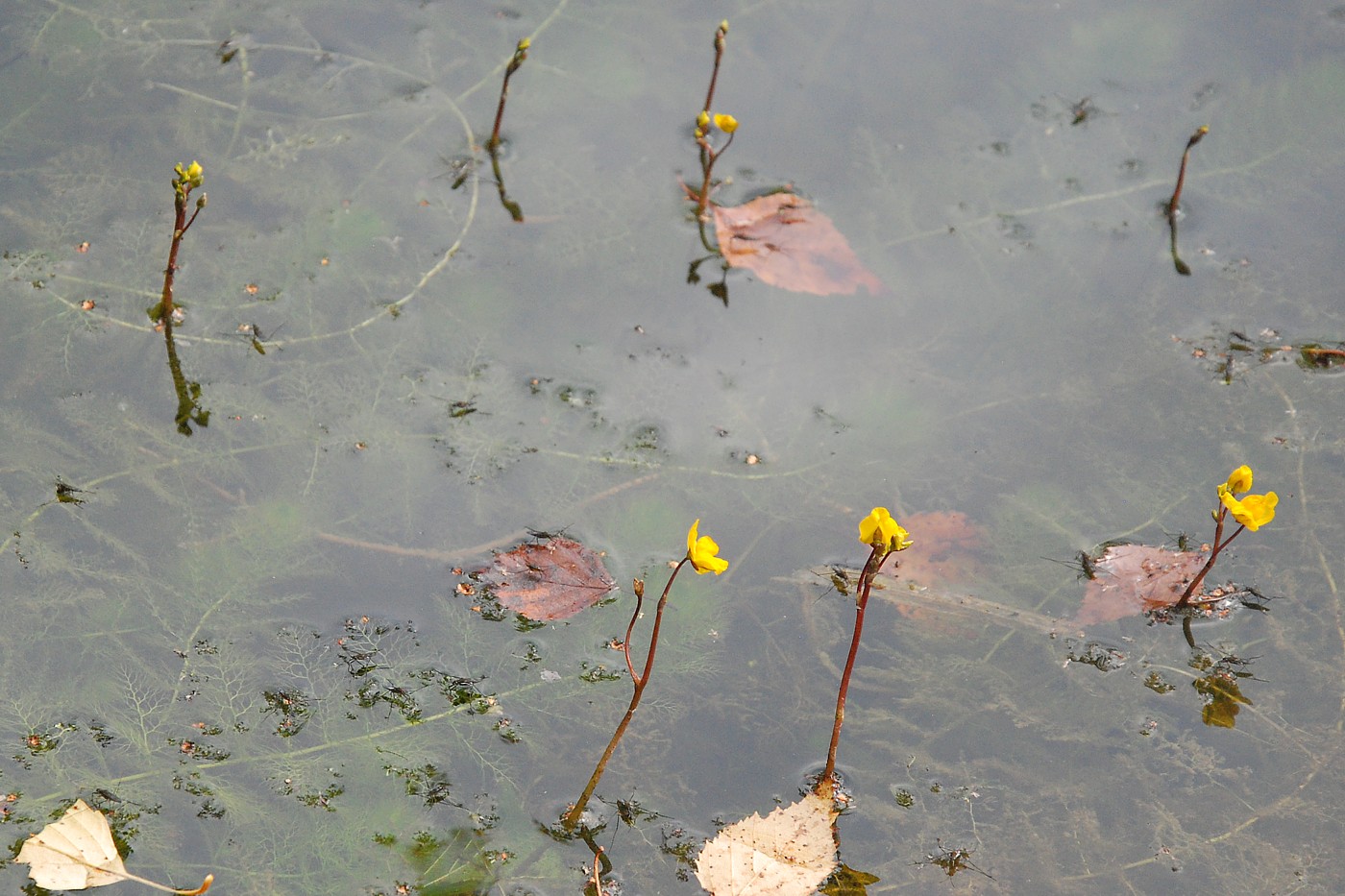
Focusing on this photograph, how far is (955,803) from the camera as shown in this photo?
2.43 m

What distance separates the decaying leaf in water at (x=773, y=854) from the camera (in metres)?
2.25

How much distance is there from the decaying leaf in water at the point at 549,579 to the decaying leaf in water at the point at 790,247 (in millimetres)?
1080

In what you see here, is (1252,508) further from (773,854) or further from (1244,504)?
(773,854)

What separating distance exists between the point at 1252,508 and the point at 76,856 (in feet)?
8.62

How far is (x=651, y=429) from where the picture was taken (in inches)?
116

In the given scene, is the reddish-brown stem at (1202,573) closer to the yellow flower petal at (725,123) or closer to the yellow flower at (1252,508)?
the yellow flower at (1252,508)

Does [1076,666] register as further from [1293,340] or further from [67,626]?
[67,626]

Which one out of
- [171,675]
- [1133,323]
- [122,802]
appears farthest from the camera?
[1133,323]

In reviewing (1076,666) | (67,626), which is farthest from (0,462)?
(1076,666)

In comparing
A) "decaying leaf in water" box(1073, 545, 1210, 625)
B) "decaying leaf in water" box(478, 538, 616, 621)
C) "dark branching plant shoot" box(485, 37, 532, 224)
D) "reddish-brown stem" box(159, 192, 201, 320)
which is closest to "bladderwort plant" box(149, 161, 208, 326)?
"reddish-brown stem" box(159, 192, 201, 320)

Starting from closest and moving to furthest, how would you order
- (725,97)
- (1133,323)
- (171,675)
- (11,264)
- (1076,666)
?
(171,675) < (1076,666) < (11,264) < (1133,323) < (725,97)

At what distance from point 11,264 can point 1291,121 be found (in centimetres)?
407

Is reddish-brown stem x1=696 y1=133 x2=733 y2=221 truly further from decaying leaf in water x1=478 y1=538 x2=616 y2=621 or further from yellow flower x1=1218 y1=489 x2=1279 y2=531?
yellow flower x1=1218 y1=489 x2=1279 y2=531

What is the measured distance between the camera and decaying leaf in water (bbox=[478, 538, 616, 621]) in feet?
8.61
